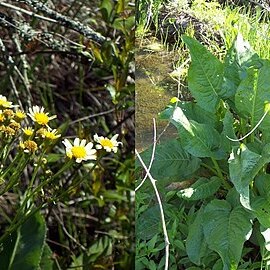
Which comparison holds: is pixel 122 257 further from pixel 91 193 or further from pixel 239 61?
pixel 239 61

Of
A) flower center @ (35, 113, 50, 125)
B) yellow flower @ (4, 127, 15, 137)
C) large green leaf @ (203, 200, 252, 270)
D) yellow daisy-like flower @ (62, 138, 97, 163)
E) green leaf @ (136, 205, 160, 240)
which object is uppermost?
flower center @ (35, 113, 50, 125)

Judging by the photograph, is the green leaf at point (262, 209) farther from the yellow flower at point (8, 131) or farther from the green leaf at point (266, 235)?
the yellow flower at point (8, 131)

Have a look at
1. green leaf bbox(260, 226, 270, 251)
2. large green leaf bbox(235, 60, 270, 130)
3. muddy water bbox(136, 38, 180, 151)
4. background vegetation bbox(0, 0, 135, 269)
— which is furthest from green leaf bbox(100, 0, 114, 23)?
green leaf bbox(260, 226, 270, 251)

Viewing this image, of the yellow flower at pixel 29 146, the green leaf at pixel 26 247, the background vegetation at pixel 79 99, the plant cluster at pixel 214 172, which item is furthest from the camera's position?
the background vegetation at pixel 79 99

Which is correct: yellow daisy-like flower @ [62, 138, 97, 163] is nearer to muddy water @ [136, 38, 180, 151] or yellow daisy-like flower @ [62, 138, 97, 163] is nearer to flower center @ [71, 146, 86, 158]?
flower center @ [71, 146, 86, 158]

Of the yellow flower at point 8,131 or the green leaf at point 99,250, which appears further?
the green leaf at point 99,250

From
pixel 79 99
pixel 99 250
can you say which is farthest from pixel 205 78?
pixel 79 99

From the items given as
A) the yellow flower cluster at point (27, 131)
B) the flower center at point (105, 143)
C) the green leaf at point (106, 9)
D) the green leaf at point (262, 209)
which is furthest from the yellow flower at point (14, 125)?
the green leaf at point (106, 9)
